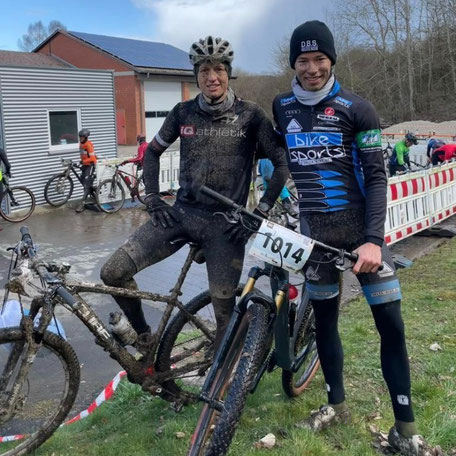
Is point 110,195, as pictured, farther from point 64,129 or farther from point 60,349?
point 60,349

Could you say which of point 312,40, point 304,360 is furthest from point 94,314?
point 312,40

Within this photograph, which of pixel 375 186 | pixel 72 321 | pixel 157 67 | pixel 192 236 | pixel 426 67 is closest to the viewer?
pixel 375 186

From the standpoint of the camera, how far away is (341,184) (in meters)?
2.75

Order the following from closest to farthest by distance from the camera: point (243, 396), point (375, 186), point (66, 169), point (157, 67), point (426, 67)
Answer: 1. point (243, 396)
2. point (375, 186)
3. point (66, 169)
4. point (157, 67)
5. point (426, 67)

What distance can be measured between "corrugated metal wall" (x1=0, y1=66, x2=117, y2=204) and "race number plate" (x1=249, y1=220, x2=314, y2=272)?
1134cm

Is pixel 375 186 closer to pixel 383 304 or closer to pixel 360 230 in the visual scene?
pixel 360 230

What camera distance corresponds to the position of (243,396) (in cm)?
240

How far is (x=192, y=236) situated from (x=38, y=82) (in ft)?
37.8

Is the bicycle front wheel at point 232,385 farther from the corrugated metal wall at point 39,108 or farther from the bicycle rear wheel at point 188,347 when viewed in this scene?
the corrugated metal wall at point 39,108

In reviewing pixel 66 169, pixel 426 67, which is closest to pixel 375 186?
→ pixel 66 169

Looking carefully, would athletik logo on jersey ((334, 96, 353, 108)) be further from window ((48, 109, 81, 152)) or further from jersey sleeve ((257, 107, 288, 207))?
window ((48, 109, 81, 152))

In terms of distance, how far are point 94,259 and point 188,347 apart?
545cm

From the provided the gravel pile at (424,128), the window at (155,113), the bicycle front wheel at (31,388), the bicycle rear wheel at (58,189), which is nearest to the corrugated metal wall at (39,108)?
the bicycle rear wheel at (58,189)

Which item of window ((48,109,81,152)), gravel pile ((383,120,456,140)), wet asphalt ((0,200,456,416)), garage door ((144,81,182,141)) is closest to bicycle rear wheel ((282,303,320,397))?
wet asphalt ((0,200,456,416))
